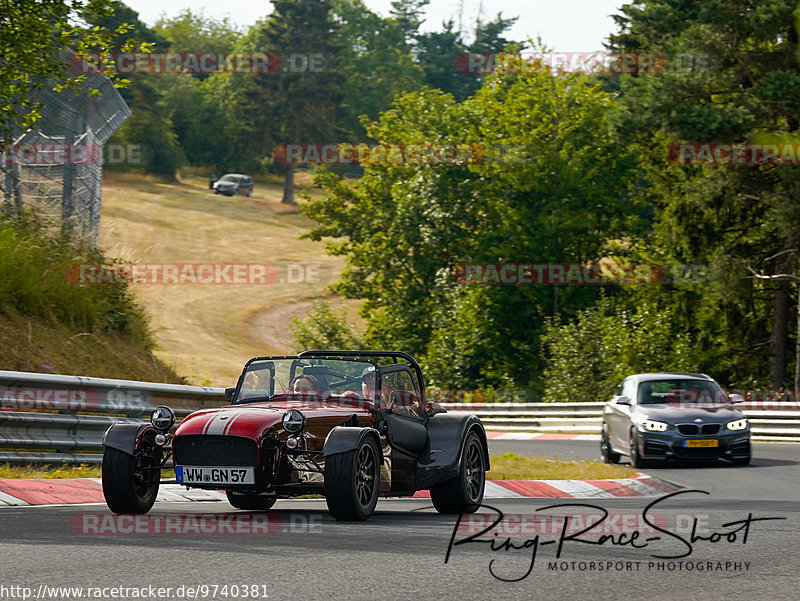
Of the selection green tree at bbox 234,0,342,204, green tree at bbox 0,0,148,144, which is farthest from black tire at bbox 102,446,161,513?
green tree at bbox 234,0,342,204

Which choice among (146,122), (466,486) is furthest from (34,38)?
(146,122)

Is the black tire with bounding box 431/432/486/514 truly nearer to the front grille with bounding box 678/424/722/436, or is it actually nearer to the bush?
the front grille with bounding box 678/424/722/436

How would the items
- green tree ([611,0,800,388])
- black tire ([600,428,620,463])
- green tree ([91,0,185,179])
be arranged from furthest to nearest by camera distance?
green tree ([91,0,185,179])
green tree ([611,0,800,388])
black tire ([600,428,620,463])

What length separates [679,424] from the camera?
17.6 metres

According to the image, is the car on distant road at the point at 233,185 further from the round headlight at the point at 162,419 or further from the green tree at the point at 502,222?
the round headlight at the point at 162,419

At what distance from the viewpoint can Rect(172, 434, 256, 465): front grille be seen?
29.6 feet

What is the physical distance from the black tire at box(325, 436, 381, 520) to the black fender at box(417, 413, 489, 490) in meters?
1.07

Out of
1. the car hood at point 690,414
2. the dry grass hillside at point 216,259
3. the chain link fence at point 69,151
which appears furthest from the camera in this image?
the dry grass hillside at point 216,259

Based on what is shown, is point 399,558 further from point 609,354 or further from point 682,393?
point 609,354

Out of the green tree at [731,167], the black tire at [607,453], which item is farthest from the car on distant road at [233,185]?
the black tire at [607,453]

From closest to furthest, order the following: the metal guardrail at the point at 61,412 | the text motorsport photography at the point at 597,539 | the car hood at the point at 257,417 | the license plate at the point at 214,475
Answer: the text motorsport photography at the point at 597,539, the license plate at the point at 214,475, the car hood at the point at 257,417, the metal guardrail at the point at 61,412

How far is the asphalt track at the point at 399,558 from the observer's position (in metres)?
6.23

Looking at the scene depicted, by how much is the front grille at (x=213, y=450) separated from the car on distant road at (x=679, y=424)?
10.1 metres

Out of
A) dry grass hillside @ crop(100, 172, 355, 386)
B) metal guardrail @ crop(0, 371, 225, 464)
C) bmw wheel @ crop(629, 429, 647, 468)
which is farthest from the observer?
dry grass hillside @ crop(100, 172, 355, 386)
